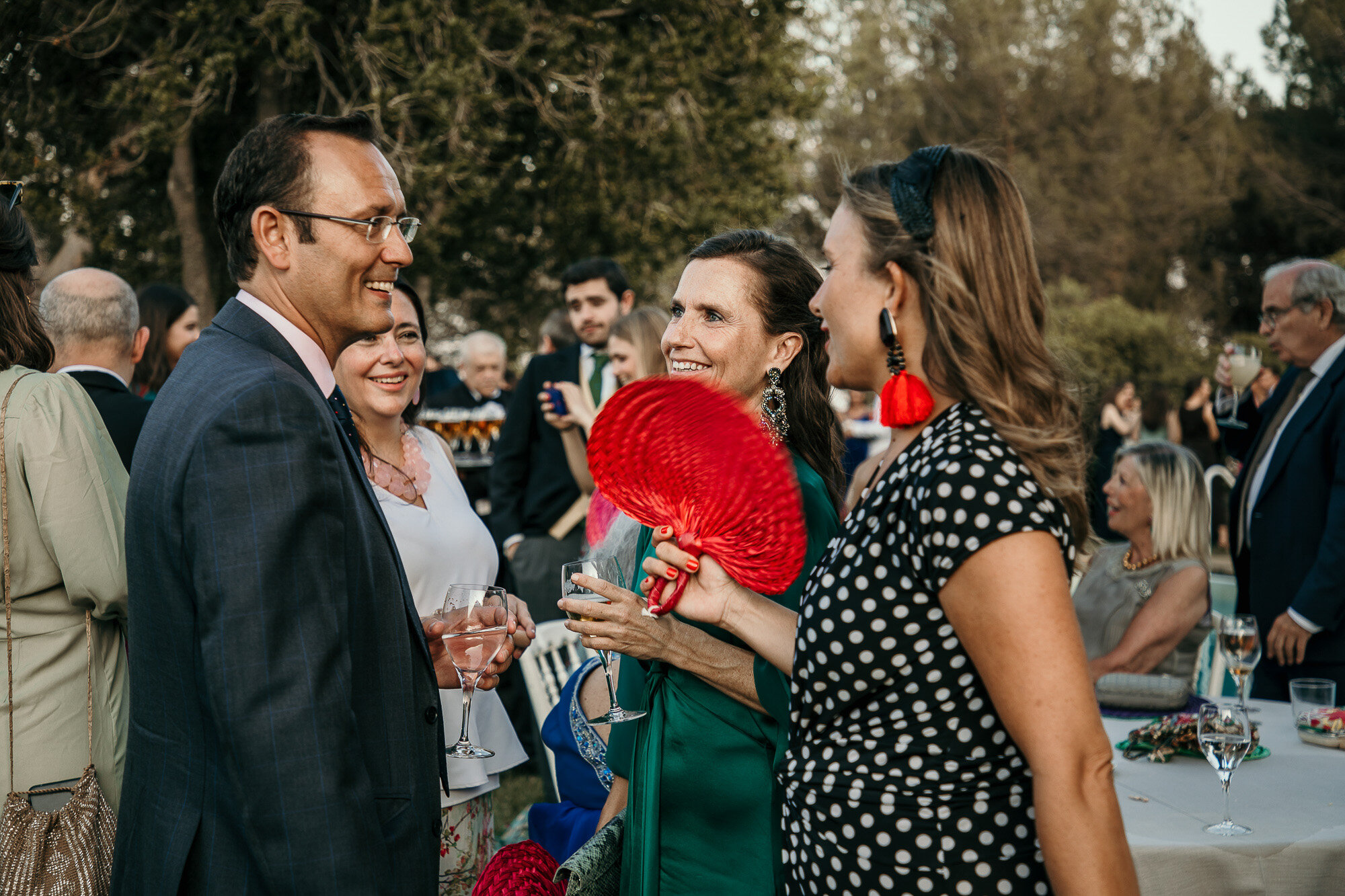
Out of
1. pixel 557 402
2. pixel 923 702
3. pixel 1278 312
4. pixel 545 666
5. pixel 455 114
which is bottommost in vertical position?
pixel 545 666

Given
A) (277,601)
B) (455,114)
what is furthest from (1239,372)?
(455,114)

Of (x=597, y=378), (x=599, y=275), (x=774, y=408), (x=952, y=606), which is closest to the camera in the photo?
(x=952, y=606)

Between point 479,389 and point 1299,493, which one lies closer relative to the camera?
point 1299,493

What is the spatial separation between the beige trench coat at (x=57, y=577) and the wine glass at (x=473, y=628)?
94 cm

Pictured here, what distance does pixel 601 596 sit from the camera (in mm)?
1930

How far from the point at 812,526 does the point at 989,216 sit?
0.75 m

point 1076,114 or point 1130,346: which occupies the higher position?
point 1076,114

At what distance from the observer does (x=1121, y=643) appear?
13.3 ft

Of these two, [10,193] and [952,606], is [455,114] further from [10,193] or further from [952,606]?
[952,606]

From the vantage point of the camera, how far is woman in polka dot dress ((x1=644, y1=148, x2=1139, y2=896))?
140cm

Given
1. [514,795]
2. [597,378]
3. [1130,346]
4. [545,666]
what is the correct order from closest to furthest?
[545,666] → [514,795] → [597,378] → [1130,346]

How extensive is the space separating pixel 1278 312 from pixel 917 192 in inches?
149

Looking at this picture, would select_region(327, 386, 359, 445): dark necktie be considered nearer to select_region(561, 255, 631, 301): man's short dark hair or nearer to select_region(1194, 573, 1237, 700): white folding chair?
select_region(561, 255, 631, 301): man's short dark hair

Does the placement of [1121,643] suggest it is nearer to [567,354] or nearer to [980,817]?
[980,817]
